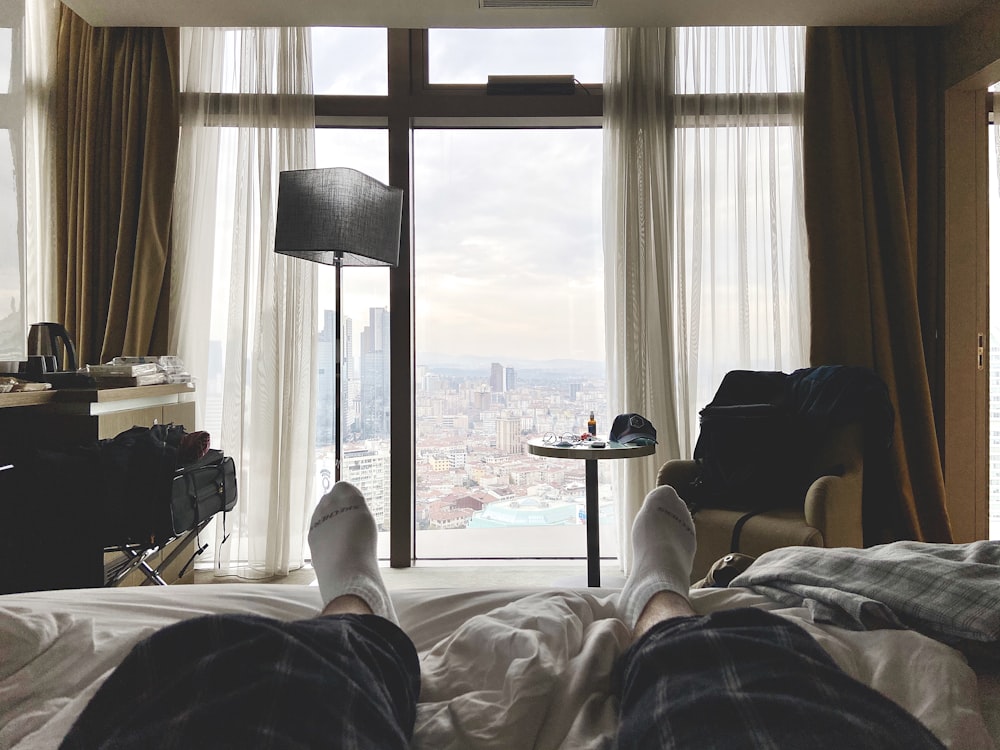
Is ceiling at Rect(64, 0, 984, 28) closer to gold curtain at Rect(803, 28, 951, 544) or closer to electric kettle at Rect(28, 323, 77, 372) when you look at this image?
gold curtain at Rect(803, 28, 951, 544)

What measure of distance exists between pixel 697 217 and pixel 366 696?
9.14ft

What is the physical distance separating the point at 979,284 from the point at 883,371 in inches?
24.9

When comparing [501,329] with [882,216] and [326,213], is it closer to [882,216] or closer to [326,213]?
[326,213]

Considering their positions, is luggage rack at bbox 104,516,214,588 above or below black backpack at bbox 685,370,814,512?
below

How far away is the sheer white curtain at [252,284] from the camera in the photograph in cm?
297

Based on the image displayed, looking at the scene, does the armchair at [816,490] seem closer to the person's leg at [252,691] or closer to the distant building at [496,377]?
the distant building at [496,377]

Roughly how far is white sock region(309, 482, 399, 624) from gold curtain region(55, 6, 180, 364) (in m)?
2.05

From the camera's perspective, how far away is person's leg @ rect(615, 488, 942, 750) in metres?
0.56

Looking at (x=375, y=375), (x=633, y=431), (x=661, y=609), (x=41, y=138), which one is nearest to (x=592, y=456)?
(x=633, y=431)

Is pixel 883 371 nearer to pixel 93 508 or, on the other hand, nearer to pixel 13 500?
pixel 93 508

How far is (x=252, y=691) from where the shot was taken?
0.59 m

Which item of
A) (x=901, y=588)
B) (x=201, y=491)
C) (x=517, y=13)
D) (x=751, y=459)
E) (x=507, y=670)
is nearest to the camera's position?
(x=507, y=670)

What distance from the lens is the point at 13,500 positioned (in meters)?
2.00

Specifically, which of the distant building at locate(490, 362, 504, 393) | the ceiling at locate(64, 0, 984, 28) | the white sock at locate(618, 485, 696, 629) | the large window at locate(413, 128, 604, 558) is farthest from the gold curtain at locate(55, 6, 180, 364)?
the white sock at locate(618, 485, 696, 629)
